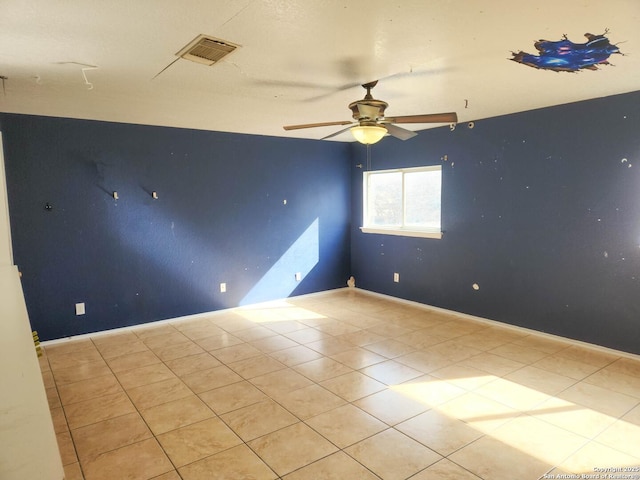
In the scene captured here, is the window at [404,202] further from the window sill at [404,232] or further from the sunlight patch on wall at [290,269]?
the sunlight patch on wall at [290,269]

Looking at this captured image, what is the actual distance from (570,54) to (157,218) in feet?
12.9

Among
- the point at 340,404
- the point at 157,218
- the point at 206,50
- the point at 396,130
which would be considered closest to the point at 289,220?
the point at 157,218

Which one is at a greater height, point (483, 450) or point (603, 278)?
point (603, 278)

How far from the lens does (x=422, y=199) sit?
16.6ft

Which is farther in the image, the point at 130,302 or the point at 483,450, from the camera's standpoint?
the point at 130,302

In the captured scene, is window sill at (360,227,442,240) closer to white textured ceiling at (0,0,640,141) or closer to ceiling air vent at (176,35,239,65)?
white textured ceiling at (0,0,640,141)

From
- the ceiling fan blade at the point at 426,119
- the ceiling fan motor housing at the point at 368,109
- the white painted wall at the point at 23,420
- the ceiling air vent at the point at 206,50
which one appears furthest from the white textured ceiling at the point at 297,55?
the white painted wall at the point at 23,420

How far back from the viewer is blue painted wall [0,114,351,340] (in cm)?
377

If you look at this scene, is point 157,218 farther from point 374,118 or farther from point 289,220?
point 374,118

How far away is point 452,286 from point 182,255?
3142mm

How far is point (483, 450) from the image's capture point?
2.18 metres

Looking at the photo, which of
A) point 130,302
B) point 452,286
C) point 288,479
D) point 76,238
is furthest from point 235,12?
point 452,286

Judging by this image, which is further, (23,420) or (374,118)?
(374,118)

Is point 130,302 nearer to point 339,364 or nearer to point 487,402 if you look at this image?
point 339,364
